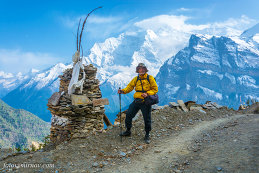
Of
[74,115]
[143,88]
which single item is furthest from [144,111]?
[74,115]

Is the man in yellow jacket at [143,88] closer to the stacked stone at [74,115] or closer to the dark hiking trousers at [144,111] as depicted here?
the dark hiking trousers at [144,111]

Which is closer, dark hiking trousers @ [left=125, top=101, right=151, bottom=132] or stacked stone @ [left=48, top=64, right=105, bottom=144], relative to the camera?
dark hiking trousers @ [left=125, top=101, right=151, bottom=132]

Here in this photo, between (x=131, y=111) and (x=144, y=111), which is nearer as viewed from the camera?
(x=144, y=111)

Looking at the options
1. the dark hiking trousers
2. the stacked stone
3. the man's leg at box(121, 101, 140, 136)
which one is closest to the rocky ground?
the man's leg at box(121, 101, 140, 136)

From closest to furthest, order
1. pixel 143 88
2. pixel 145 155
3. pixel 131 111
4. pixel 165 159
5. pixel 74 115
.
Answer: pixel 165 159, pixel 145 155, pixel 143 88, pixel 131 111, pixel 74 115

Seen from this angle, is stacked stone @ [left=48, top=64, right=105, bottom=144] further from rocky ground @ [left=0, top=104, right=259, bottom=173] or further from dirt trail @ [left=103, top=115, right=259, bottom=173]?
dirt trail @ [left=103, top=115, right=259, bottom=173]

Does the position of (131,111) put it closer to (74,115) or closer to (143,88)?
(143,88)

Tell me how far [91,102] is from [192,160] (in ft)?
19.9

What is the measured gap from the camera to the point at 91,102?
32.4ft

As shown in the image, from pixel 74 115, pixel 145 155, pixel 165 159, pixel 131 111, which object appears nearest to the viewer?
pixel 165 159

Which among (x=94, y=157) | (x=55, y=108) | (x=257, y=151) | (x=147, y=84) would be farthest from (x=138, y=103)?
(x=55, y=108)

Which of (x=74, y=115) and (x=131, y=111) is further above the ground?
(x=131, y=111)

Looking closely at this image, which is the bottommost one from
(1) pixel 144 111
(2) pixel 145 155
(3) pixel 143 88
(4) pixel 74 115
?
(2) pixel 145 155

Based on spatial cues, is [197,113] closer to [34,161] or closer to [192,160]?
[192,160]
